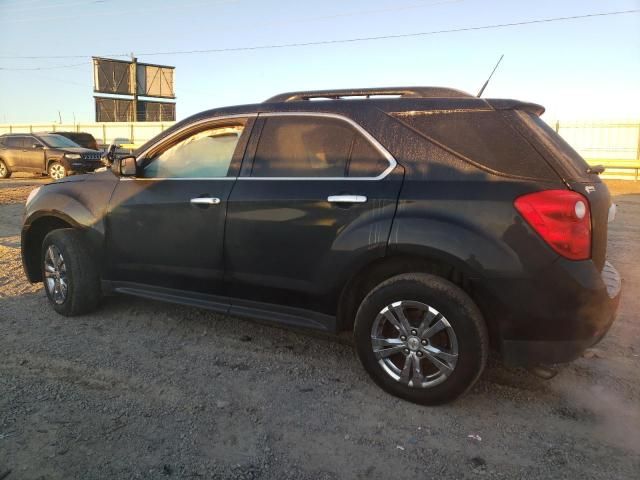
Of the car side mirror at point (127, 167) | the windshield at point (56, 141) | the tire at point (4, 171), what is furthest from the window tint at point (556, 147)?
the tire at point (4, 171)

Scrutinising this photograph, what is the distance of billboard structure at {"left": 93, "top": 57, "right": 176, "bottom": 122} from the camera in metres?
43.5

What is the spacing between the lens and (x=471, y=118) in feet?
9.54

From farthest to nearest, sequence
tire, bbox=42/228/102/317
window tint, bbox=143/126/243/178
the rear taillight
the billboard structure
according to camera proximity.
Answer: the billboard structure → tire, bbox=42/228/102/317 → window tint, bbox=143/126/243/178 → the rear taillight

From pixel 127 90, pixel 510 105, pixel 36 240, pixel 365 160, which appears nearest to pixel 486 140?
pixel 510 105

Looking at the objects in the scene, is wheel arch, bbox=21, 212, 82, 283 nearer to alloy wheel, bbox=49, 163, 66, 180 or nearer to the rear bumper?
the rear bumper

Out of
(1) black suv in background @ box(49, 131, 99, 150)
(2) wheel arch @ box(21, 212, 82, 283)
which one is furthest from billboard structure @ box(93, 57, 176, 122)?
(2) wheel arch @ box(21, 212, 82, 283)

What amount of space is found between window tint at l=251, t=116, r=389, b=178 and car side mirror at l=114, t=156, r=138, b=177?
1.08 meters

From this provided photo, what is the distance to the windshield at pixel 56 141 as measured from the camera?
58.2 ft

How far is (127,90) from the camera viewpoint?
44.8m

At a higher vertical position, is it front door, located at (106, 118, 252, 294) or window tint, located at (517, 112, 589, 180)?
window tint, located at (517, 112, 589, 180)

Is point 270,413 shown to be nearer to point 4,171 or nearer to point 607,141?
point 4,171

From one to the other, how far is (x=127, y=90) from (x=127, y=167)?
4551 centimetres

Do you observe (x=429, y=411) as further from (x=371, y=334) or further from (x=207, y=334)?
(x=207, y=334)

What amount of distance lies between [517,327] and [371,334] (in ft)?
2.68
